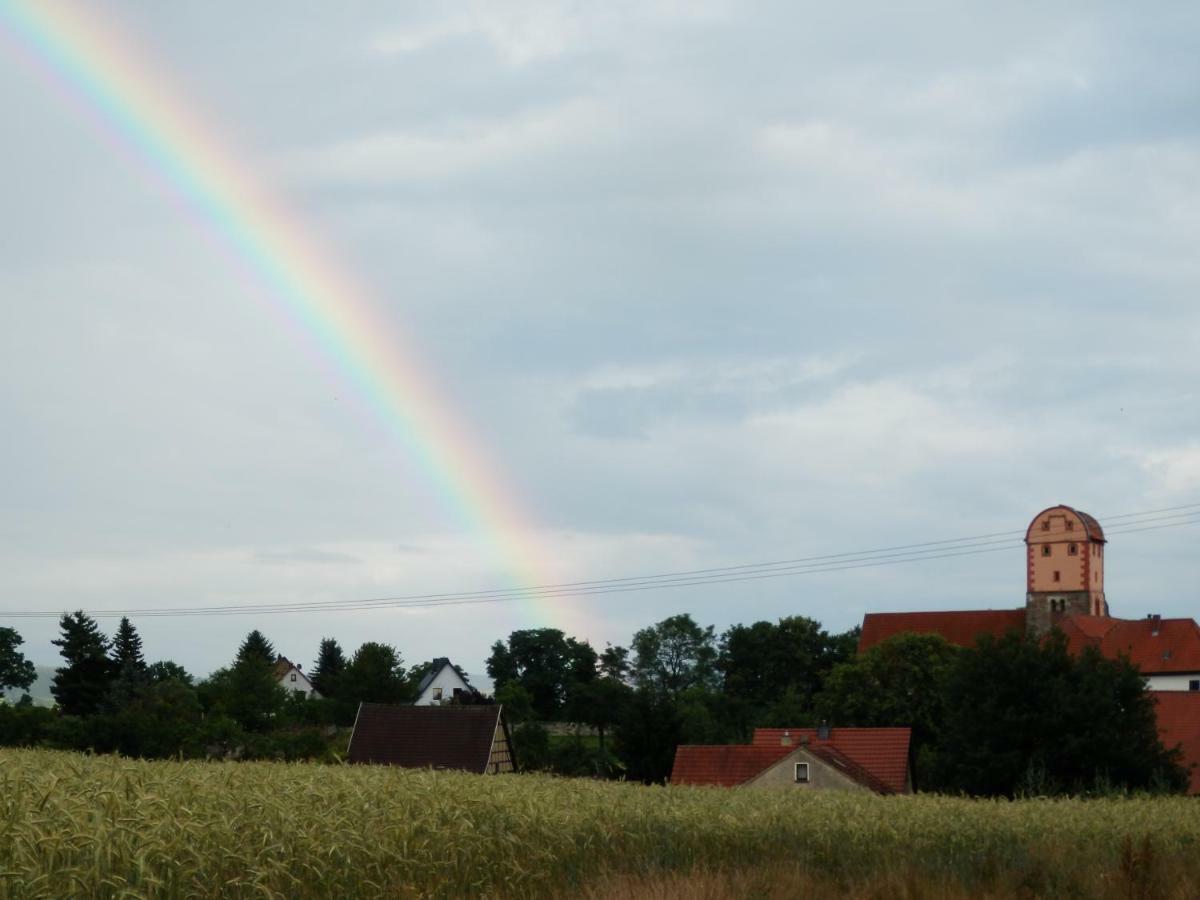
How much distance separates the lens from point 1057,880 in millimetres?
13906

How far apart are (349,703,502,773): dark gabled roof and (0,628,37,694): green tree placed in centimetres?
6534

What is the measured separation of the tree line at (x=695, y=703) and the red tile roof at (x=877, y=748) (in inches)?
126

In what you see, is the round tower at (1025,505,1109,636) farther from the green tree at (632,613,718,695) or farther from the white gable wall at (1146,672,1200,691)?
the green tree at (632,613,718,695)

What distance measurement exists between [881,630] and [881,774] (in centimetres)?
7950

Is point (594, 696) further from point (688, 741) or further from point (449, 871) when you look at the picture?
point (449, 871)

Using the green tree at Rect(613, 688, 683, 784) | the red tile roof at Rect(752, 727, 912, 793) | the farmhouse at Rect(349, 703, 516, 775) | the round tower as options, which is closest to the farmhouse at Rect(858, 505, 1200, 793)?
the round tower

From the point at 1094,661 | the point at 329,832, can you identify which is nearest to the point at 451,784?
the point at 329,832

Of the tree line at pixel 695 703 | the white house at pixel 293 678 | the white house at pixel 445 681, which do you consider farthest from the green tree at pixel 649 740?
the white house at pixel 293 678

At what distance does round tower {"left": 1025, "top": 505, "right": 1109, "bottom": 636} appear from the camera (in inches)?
5487

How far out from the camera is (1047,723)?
66.3 meters

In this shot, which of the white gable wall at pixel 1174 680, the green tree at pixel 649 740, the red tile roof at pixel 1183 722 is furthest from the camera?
the white gable wall at pixel 1174 680

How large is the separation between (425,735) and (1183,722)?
49.9 m

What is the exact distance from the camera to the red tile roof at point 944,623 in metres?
142

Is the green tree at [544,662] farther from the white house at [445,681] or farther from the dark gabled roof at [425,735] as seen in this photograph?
the dark gabled roof at [425,735]
